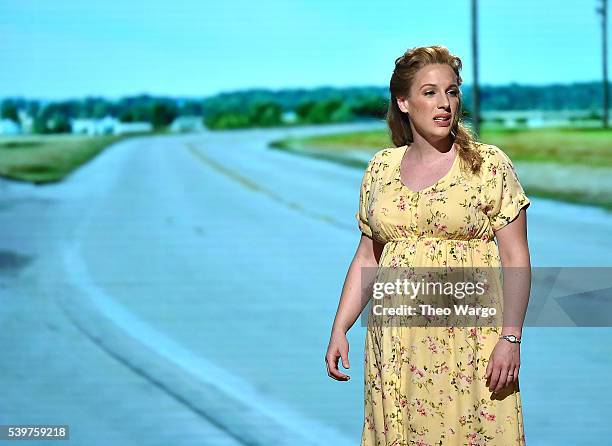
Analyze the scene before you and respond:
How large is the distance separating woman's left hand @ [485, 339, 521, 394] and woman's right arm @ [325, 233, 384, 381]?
0.32 metres

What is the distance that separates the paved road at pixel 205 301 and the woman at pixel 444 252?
4.77 ft

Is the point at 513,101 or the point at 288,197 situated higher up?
the point at 513,101

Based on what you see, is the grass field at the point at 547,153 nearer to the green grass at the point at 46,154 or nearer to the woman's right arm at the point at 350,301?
the green grass at the point at 46,154

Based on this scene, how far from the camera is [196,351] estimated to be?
4.64 meters

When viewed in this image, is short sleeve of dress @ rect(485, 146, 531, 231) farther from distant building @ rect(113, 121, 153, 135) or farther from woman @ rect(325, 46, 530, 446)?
distant building @ rect(113, 121, 153, 135)

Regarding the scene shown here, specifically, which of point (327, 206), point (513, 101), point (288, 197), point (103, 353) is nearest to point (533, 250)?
point (513, 101)

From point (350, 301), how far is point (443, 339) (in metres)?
0.24

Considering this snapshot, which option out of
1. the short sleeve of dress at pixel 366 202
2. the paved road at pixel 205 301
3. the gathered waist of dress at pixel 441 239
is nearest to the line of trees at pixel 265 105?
the paved road at pixel 205 301

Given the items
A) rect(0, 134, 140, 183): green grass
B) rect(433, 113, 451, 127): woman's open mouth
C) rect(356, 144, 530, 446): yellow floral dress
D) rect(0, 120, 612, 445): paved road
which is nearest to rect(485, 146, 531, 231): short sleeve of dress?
rect(356, 144, 530, 446): yellow floral dress

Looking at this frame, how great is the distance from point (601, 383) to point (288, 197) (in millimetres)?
3284

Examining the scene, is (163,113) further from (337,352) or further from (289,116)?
(337,352)

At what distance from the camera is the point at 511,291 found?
6.96 ft

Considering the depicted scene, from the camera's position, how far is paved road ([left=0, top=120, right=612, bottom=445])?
3.91 m

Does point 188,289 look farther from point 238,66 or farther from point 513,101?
point 513,101
